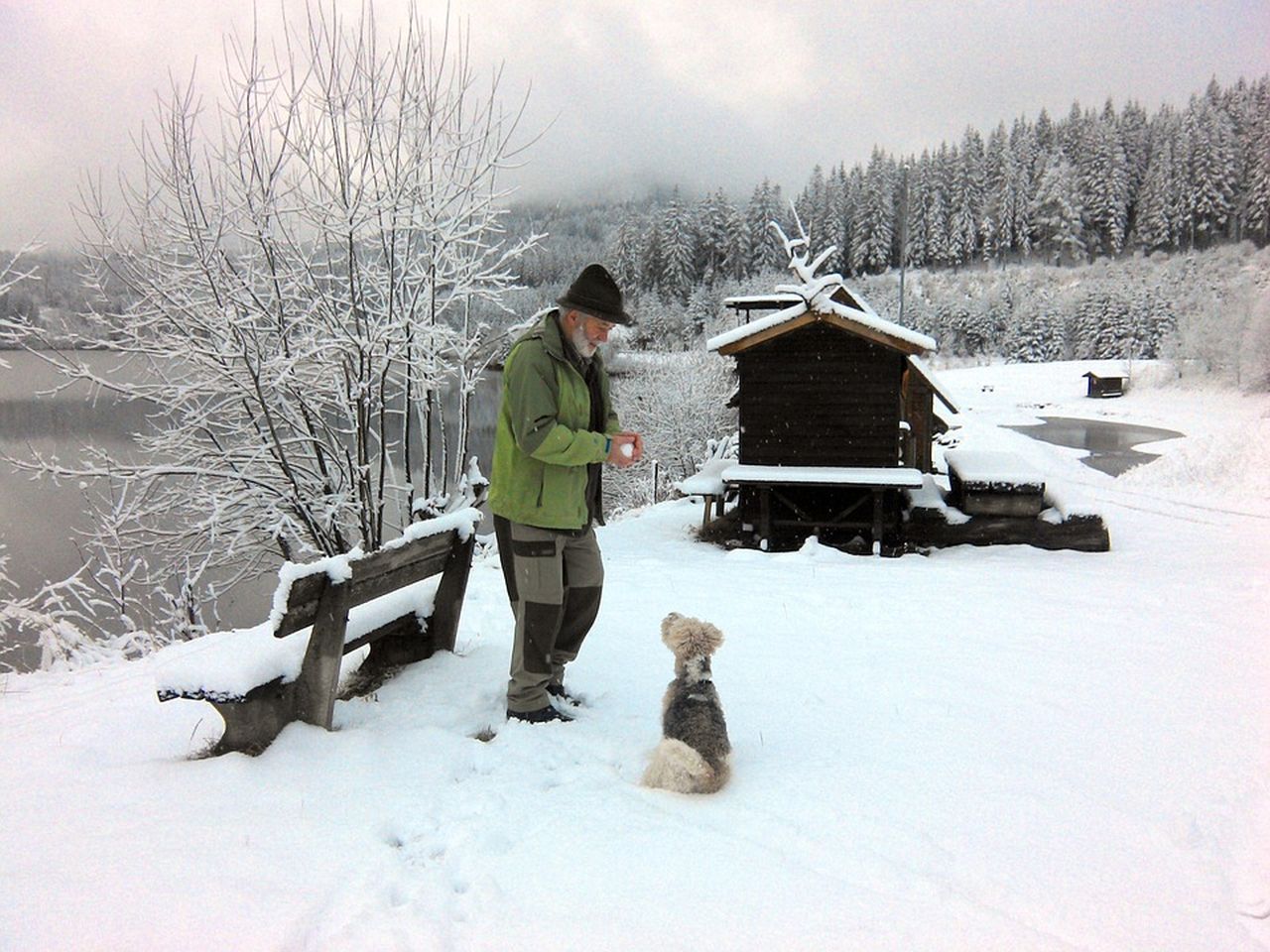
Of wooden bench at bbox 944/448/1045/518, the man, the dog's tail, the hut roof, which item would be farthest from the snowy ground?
the hut roof

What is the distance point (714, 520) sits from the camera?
1298 cm

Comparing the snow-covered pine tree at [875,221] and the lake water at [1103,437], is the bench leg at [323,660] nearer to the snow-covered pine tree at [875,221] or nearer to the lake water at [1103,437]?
the lake water at [1103,437]

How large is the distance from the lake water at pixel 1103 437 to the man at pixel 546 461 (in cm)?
2576

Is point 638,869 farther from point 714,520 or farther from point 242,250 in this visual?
point 714,520

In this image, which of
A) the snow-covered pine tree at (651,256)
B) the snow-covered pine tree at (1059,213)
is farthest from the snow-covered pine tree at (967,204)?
the snow-covered pine tree at (651,256)

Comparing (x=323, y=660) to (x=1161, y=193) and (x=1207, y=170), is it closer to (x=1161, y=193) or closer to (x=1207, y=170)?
(x=1207, y=170)

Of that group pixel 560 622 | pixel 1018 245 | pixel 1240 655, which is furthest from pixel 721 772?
pixel 1018 245

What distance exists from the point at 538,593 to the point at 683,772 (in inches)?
43.9

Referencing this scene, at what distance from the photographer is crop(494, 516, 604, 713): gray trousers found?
3.37 meters

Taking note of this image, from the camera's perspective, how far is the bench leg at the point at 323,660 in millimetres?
3178

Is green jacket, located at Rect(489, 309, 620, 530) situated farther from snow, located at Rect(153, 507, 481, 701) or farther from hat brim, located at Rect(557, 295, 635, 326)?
snow, located at Rect(153, 507, 481, 701)

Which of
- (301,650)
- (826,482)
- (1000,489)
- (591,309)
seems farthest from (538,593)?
(1000,489)

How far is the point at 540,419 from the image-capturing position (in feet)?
10.4

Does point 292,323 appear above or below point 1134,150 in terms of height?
below
